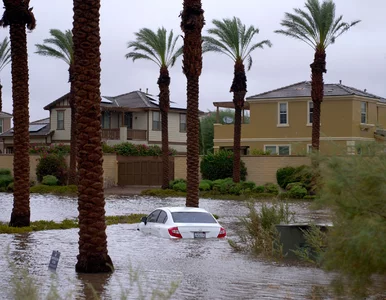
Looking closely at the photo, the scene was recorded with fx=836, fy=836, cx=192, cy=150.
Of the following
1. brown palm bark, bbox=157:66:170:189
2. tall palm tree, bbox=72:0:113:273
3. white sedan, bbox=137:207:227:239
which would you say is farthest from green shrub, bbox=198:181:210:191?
tall palm tree, bbox=72:0:113:273

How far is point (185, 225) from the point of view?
23.0 m

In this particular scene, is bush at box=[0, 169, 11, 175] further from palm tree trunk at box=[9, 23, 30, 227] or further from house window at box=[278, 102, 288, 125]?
palm tree trunk at box=[9, 23, 30, 227]

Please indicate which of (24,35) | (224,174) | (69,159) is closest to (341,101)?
(224,174)

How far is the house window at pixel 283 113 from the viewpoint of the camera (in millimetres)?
58438

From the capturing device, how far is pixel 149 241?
77.4ft

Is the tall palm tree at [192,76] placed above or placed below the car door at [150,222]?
above

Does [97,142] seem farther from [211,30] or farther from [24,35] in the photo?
[211,30]

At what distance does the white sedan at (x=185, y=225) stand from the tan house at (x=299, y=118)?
1217 inches

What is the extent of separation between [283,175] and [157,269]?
3257cm

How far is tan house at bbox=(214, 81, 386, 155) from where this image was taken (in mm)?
55844

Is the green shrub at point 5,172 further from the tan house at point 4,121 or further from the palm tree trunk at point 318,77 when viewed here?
the tan house at point 4,121

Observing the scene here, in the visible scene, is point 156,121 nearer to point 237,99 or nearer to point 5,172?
point 5,172

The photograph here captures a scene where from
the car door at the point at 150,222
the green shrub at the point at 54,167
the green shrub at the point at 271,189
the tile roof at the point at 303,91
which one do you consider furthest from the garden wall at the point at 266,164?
the car door at the point at 150,222

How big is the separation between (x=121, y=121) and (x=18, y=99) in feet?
145
